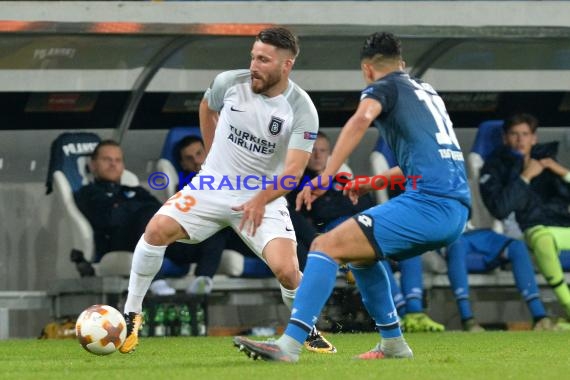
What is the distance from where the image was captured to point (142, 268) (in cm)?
829

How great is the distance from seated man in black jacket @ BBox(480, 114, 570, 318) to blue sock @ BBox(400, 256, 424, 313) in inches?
43.0

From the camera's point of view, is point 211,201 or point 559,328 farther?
point 559,328

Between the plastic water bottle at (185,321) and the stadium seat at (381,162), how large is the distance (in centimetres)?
209

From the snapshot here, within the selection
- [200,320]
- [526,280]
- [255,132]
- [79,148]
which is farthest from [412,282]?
[255,132]

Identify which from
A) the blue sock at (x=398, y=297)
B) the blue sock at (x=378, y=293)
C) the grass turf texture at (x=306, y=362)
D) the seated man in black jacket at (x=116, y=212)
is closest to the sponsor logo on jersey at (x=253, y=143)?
the grass turf texture at (x=306, y=362)

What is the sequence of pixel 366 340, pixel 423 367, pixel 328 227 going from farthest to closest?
pixel 328 227
pixel 366 340
pixel 423 367

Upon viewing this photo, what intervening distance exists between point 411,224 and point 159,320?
534 centimetres

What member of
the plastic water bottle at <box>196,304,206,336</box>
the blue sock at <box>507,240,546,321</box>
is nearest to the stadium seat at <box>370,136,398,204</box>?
the blue sock at <box>507,240,546,321</box>

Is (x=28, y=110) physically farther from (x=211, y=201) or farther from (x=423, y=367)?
(x=423, y=367)

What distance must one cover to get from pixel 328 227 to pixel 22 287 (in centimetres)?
281

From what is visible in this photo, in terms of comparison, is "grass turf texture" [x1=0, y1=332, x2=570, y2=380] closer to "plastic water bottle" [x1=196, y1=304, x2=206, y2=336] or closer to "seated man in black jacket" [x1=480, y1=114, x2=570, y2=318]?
"plastic water bottle" [x1=196, y1=304, x2=206, y2=336]

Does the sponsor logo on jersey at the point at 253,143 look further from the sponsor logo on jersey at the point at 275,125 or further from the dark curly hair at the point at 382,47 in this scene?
the dark curly hair at the point at 382,47

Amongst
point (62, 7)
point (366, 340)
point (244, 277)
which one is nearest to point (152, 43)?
point (62, 7)

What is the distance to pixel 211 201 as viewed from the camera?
323 inches
